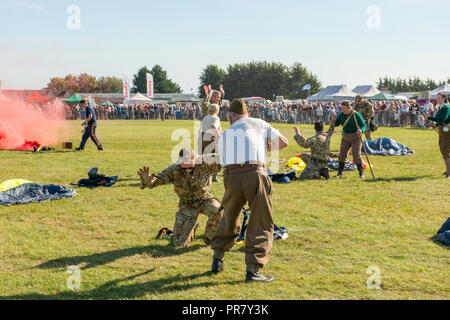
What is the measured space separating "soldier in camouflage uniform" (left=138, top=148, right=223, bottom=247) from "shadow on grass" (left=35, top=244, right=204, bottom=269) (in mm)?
180

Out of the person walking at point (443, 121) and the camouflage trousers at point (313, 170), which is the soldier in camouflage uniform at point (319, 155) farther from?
the person walking at point (443, 121)

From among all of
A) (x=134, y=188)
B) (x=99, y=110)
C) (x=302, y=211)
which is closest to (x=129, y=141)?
(x=134, y=188)

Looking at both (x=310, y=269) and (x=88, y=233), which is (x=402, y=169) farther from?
(x=88, y=233)

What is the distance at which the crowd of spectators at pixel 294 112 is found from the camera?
114ft

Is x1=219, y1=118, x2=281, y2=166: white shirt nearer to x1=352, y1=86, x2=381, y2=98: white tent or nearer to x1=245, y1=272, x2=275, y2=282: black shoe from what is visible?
x1=245, y1=272, x2=275, y2=282: black shoe

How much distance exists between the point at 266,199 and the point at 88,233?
3.57 metres

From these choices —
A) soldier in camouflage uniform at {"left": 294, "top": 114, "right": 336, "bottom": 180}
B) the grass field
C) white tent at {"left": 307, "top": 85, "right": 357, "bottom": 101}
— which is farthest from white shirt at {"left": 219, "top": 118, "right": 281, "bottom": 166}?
white tent at {"left": 307, "top": 85, "right": 357, "bottom": 101}

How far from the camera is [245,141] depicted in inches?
191

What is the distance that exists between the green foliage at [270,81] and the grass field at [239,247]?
9964 centimetres

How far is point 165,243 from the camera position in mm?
6453

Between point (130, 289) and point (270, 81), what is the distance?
107019 millimetres

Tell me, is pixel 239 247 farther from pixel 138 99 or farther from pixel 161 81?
pixel 161 81

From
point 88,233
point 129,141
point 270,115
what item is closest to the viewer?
point 88,233

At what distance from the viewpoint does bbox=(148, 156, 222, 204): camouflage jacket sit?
6134mm
